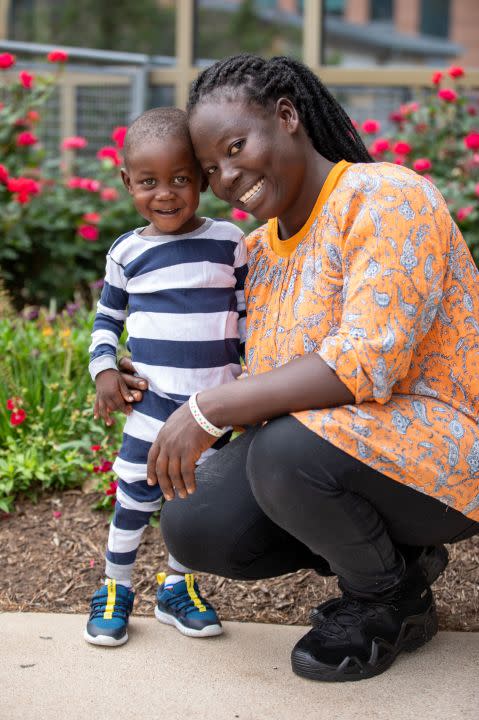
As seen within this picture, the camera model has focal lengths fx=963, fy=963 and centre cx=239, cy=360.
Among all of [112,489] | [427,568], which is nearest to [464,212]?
[112,489]

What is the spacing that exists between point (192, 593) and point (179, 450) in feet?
1.87

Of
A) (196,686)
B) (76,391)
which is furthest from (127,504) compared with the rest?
(76,391)

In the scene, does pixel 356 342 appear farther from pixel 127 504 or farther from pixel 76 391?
pixel 76 391

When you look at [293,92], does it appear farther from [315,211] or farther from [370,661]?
[370,661]

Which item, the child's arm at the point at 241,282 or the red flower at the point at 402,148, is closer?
the child's arm at the point at 241,282

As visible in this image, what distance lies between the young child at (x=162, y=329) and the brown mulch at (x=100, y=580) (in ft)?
0.77

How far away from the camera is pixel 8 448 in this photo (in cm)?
333

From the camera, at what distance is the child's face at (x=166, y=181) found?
2346 millimetres

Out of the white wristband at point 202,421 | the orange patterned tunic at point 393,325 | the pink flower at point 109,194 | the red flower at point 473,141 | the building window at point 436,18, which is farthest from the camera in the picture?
the building window at point 436,18

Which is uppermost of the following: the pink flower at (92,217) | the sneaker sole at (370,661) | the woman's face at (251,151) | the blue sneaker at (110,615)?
the woman's face at (251,151)

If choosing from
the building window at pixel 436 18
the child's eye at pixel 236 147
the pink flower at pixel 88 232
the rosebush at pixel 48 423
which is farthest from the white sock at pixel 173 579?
the building window at pixel 436 18

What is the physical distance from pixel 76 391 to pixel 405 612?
1.70 meters

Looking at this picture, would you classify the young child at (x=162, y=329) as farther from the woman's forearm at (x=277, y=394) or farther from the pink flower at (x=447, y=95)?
the pink flower at (x=447, y=95)

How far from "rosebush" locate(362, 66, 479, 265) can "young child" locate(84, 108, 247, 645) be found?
2.22 m
